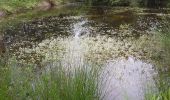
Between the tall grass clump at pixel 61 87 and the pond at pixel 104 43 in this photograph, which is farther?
the pond at pixel 104 43

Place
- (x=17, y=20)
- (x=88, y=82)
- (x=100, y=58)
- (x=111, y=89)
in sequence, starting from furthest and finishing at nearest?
1. (x=17, y=20)
2. (x=100, y=58)
3. (x=111, y=89)
4. (x=88, y=82)

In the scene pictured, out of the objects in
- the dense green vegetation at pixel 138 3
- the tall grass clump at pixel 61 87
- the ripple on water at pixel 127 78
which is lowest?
the dense green vegetation at pixel 138 3

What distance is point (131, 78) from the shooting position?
11.3m

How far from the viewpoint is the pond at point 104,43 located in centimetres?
1087

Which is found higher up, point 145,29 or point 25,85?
point 25,85

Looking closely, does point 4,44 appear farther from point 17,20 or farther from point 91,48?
point 17,20

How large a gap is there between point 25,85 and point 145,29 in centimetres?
1430

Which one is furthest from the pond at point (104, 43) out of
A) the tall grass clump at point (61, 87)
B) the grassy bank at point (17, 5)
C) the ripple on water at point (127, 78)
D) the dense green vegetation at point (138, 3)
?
the dense green vegetation at point (138, 3)

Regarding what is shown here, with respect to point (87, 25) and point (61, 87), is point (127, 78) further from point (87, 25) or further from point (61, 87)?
point (87, 25)

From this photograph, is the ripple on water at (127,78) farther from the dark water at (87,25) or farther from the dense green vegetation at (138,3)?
the dense green vegetation at (138,3)

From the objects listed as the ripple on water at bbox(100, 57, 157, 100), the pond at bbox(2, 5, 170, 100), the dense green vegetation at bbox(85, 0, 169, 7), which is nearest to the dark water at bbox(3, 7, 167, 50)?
the pond at bbox(2, 5, 170, 100)

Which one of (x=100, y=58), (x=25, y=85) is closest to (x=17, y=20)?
(x=100, y=58)

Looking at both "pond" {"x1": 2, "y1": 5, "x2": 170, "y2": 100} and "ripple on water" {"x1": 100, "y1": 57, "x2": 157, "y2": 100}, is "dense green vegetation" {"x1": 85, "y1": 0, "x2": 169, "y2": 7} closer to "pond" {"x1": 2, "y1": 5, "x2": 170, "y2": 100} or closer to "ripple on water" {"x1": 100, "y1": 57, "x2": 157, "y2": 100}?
"pond" {"x1": 2, "y1": 5, "x2": 170, "y2": 100}

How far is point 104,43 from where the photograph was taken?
55.5 feet
